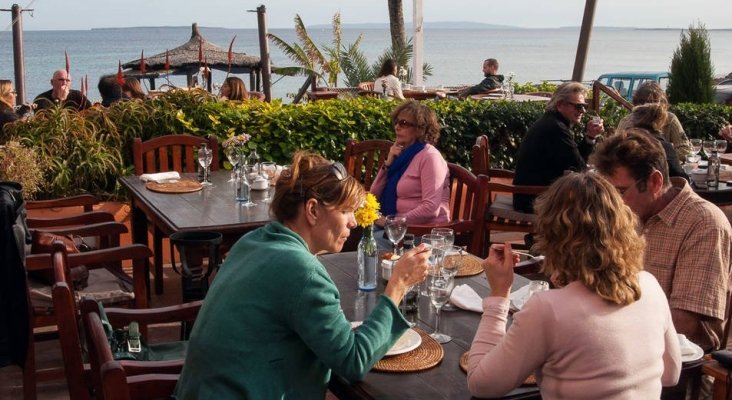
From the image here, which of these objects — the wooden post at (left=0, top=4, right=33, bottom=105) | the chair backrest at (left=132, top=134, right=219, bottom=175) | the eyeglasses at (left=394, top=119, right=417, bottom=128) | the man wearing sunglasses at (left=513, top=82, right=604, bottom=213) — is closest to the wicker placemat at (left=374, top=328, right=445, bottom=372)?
the eyeglasses at (left=394, top=119, right=417, bottom=128)

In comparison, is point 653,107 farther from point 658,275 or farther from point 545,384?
point 545,384

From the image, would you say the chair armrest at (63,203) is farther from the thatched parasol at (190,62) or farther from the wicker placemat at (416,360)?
the thatched parasol at (190,62)

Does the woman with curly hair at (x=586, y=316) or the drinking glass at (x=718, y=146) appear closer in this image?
the woman with curly hair at (x=586, y=316)

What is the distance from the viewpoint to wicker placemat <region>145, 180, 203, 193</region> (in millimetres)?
5359

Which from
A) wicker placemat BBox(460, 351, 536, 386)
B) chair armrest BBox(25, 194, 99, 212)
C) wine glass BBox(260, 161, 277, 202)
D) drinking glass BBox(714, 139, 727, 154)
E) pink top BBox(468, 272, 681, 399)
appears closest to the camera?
pink top BBox(468, 272, 681, 399)

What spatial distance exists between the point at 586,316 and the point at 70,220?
3.36 m

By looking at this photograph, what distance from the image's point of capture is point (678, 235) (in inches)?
124

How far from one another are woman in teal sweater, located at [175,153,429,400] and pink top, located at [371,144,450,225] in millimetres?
2550

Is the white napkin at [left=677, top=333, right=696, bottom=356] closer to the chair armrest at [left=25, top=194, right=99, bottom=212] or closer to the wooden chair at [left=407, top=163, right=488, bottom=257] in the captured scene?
the wooden chair at [left=407, top=163, right=488, bottom=257]

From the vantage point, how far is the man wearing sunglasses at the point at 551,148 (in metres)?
5.82

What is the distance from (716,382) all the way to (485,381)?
78 centimetres

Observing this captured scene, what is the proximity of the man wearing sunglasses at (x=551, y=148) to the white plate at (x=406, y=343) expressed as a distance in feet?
10.3

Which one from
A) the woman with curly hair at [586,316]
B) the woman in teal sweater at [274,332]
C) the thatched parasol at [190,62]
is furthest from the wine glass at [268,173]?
the thatched parasol at [190,62]

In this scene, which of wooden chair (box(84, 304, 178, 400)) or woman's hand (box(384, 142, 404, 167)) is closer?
wooden chair (box(84, 304, 178, 400))
